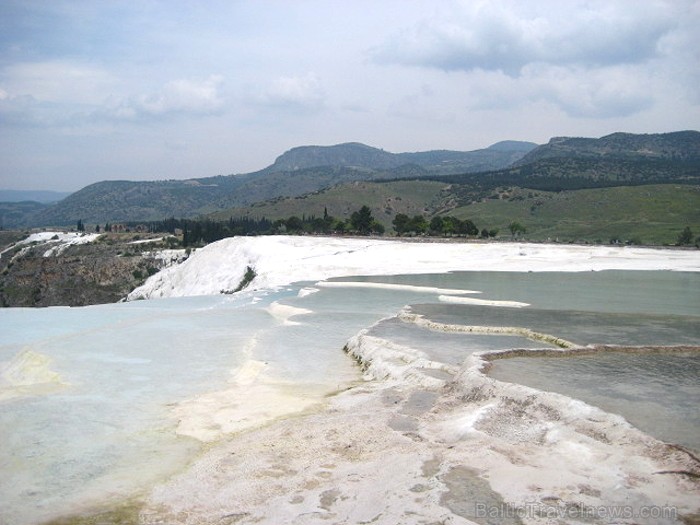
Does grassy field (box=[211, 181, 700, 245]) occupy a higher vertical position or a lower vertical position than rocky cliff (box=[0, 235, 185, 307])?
higher

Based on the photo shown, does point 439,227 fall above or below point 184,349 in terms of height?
above

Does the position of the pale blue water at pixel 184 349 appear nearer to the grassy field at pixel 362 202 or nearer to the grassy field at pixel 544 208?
the grassy field at pixel 544 208

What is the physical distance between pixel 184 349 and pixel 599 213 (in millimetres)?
98254

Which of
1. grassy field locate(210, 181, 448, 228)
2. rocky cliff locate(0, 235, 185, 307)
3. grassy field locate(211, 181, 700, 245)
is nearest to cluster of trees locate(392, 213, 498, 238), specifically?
grassy field locate(211, 181, 700, 245)

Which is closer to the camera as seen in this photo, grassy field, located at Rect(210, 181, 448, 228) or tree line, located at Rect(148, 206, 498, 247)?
tree line, located at Rect(148, 206, 498, 247)

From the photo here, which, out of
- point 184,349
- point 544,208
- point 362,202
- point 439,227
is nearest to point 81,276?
point 439,227

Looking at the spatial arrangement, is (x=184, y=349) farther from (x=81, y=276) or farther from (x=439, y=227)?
(x=439, y=227)

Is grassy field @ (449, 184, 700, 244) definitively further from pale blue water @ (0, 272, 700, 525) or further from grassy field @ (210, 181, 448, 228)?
pale blue water @ (0, 272, 700, 525)

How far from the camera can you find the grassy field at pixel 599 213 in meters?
88.6

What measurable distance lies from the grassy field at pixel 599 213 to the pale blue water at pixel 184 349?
51.2m

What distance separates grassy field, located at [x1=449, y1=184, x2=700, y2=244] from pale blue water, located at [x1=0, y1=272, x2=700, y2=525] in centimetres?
5119

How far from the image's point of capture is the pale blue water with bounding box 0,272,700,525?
10.7m

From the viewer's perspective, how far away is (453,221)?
84.4 metres

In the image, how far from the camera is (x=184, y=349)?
820 inches
